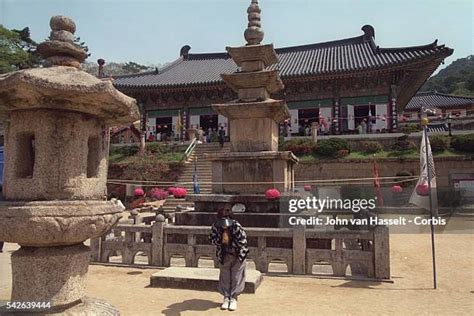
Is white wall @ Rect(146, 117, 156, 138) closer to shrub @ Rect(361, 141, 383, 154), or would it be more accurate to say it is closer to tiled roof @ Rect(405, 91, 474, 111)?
shrub @ Rect(361, 141, 383, 154)

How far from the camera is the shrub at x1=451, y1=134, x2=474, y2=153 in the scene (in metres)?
19.8

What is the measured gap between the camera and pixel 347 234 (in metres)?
7.05

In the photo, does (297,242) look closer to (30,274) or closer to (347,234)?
(347,234)

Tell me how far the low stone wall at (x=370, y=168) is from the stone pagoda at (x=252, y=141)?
11.0 meters

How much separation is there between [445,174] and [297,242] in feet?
54.1

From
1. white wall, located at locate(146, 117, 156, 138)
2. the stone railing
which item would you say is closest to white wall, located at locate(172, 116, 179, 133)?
white wall, located at locate(146, 117, 156, 138)

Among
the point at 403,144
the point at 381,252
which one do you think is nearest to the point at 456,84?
the point at 403,144

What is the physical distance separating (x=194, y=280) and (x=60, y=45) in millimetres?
4477

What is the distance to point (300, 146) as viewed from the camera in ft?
75.4

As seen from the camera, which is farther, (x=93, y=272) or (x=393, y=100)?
(x=393, y=100)

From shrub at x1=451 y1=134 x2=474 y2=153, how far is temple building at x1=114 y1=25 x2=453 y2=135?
4.78 metres

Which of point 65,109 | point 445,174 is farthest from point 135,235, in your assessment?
point 445,174

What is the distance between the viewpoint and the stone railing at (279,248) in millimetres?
6898

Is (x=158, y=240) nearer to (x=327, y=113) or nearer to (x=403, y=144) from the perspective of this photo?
(x=403, y=144)
